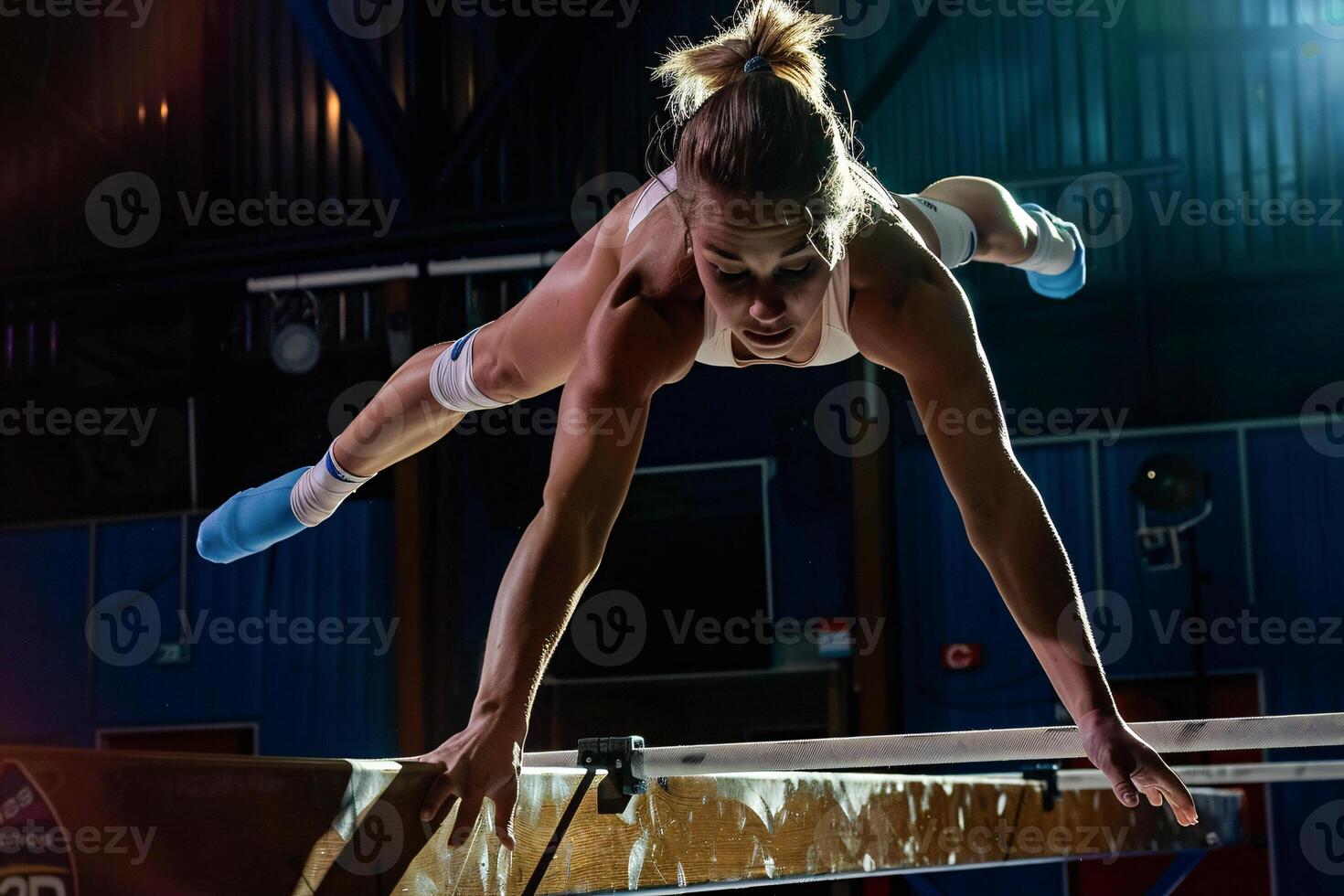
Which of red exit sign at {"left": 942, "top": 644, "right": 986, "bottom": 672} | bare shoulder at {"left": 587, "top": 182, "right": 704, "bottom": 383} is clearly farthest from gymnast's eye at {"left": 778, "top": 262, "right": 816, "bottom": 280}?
red exit sign at {"left": 942, "top": 644, "right": 986, "bottom": 672}

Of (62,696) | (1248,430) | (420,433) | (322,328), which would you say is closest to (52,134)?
(322,328)

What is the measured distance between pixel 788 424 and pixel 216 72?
13.2 feet

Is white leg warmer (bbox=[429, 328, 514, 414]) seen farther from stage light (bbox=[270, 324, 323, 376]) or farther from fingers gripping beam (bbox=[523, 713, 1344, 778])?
stage light (bbox=[270, 324, 323, 376])

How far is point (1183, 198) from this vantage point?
639cm

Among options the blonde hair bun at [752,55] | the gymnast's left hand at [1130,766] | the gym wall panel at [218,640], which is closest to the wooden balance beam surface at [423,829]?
the gymnast's left hand at [1130,766]

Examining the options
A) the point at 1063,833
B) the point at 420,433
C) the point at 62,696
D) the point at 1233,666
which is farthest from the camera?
the point at 62,696

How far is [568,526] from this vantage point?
4.99ft

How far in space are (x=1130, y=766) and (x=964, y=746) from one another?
0.88ft

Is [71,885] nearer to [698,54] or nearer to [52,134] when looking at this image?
[698,54]

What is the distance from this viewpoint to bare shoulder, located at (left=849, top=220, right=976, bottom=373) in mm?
1743

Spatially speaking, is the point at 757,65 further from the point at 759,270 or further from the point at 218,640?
the point at 218,640

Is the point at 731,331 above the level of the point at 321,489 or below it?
above

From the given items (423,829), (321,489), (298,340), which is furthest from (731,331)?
(298,340)

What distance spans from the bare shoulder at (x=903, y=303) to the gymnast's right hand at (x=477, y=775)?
2.58ft
